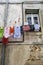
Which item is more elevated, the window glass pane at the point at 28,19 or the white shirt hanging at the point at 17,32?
the window glass pane at the point at 28,19

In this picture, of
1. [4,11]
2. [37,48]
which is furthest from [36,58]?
[4,11]

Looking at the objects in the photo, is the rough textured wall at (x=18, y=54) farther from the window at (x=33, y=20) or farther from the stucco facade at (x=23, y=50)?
the window at (x=33, y=20)

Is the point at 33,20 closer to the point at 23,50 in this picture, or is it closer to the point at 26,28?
the point at 26,28

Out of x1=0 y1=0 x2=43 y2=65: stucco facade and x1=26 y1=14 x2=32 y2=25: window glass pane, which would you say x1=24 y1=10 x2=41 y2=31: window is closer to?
x1=26 y1=14 x2=32 y2=25: window glass pane

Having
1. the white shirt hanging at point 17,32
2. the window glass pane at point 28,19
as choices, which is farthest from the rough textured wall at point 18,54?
the window glass pane at point 28,19

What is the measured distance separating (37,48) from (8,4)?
2.49m

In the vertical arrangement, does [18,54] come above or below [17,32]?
below

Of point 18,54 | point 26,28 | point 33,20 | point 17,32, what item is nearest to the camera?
point 18,54

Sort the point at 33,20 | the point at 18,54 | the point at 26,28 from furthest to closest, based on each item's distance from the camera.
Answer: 1. the point at 33,20
2. the point at 26,28
3. the point at 18,54

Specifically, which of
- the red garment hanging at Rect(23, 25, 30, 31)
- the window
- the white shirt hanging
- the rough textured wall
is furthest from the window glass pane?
the rough textured wall

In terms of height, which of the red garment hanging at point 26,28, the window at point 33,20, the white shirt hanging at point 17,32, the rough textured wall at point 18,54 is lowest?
the rough textured wall at point 18,54

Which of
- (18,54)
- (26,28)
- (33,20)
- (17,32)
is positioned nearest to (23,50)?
(18,54)

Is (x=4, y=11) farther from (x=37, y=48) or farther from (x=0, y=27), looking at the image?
(x=37, y=48)

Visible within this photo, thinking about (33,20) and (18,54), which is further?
(33,20)
